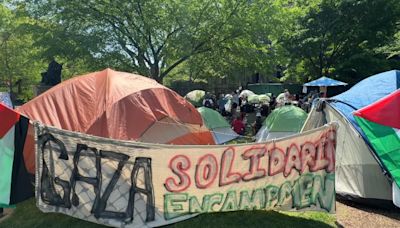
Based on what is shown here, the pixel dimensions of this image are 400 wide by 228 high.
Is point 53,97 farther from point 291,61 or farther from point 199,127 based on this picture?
point 291,61

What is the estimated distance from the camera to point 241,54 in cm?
1734

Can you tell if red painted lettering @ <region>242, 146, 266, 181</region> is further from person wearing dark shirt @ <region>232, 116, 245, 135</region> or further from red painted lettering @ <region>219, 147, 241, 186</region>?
person wearing dark shirt @ <region>232, 116, 245, 135</region>

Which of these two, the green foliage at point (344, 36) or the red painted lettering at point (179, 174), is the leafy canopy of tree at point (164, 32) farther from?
the red painted lettering at point (179, 174)

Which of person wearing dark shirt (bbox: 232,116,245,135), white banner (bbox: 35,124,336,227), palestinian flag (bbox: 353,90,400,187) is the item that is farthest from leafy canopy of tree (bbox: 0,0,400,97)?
white banner (bbox: 35,124,336,227)

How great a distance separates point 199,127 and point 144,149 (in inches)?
105

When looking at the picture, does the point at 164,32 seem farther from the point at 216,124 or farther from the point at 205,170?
the point at 205,170

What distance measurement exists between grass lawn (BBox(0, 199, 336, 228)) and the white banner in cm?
49

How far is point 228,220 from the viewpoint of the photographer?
547 centimetres

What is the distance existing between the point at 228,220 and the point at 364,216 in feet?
7.21

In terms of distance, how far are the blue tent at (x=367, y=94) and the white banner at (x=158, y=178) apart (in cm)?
208

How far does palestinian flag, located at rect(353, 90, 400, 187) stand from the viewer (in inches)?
211

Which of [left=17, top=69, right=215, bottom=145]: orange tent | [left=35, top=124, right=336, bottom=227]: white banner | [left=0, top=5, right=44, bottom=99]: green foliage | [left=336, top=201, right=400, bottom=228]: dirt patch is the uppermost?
[left=0, top=5, right=44, bottom=99]: green foliage

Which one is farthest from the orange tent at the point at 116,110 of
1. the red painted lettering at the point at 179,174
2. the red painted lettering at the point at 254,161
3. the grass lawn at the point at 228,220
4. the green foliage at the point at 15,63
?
the green foliage at the point at 15,63

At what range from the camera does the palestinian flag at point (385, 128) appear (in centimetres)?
537
